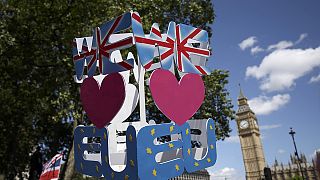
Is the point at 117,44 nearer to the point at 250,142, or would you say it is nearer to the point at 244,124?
the point at 244,124

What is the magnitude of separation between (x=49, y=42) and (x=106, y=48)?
12.8m

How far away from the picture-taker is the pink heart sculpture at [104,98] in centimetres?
509

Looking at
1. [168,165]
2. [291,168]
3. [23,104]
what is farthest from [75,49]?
[291,168]

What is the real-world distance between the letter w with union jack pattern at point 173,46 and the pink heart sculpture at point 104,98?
1.94 ft

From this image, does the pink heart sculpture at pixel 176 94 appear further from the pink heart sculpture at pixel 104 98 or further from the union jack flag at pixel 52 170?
the union jack flag at pixel 52 170

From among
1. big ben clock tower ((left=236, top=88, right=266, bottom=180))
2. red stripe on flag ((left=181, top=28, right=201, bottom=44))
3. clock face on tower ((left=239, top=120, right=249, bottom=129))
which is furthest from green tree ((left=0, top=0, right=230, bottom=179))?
clock face on tower ((left=239, top=120, right=249, bottom=129))

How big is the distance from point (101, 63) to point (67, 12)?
12.2m

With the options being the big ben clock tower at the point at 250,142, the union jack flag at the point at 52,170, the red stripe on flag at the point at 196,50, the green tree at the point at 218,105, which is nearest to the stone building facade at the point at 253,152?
the big ben clock tower at the point at 250,142

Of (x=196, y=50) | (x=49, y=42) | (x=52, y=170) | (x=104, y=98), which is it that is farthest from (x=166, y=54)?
(x=49, y=42)

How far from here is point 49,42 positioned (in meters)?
17.1

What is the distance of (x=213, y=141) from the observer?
19.7 ft

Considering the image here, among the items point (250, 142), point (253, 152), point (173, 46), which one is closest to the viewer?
point (173, 46)

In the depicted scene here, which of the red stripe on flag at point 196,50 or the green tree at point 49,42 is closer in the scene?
the red stripe on flag at point 196,50

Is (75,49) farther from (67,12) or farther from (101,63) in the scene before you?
(67,12)
